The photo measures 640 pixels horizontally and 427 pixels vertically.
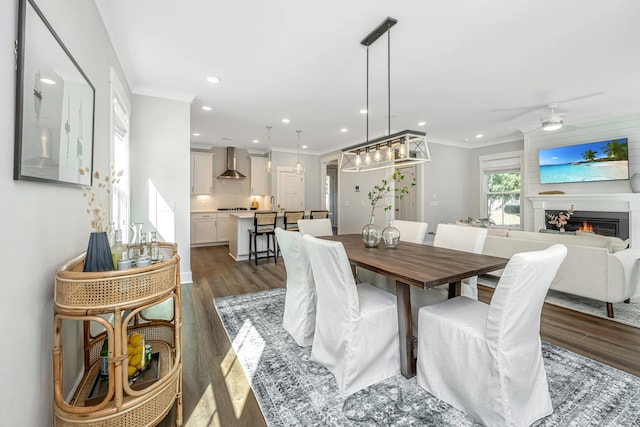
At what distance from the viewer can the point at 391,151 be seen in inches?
106

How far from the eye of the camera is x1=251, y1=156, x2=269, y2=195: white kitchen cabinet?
25.0 feet

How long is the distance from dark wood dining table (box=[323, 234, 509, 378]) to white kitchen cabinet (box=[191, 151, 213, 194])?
588cm

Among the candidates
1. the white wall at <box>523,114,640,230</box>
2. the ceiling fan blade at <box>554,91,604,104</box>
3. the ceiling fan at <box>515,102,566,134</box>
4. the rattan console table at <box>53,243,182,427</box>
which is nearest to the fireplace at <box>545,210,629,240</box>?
the white wall at <box>523,114,640,230</box>

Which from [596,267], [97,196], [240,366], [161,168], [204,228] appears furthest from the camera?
[204,228]

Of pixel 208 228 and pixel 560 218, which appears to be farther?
pixel 208 228

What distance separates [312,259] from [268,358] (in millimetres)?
850

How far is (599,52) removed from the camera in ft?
9.05

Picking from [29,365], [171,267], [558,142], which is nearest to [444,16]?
[171,267]

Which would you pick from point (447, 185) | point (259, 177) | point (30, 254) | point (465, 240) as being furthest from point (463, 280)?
point (259, 177)

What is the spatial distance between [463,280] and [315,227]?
167 centimetres

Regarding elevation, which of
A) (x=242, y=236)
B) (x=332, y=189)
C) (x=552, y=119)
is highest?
(x=552, y=119)

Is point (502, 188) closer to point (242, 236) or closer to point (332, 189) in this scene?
point (332, 189)

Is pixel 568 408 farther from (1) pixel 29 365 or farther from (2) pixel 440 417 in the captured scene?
(1) pixel 29 365

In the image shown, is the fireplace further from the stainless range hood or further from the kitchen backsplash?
the stainless range hood
